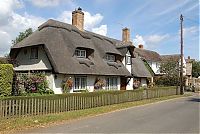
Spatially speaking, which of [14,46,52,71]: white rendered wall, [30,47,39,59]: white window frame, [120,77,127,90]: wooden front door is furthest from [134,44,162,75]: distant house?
[30,47,39,59]: white window frame

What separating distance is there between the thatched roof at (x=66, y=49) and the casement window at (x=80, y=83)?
1337mm

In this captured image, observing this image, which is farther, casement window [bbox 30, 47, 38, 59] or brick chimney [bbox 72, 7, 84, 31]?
brick chimney [bbox 72, 7, 84, 31]

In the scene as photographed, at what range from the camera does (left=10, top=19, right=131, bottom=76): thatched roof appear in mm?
25355

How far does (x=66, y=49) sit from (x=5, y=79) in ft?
30.8

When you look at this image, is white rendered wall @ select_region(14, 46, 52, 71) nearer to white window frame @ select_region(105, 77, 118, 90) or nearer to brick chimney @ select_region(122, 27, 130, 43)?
white window frame @ select_region(105, 77, 118, 90)

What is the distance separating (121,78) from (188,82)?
4071cm

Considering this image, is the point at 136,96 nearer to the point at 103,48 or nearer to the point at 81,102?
the point at 103,48

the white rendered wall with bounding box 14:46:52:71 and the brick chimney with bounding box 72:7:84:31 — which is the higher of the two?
the brick chimney with bounding box 72:7:84:31

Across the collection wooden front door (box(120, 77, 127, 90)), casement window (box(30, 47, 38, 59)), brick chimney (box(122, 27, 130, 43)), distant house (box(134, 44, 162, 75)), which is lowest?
wooden front door (box(120, 77, 127, 90))

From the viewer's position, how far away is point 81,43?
96.2 feet

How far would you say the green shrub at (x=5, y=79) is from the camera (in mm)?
18562

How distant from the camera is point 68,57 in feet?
87.1

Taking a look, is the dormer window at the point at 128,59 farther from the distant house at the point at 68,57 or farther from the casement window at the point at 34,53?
the casement window at the point at 34,53

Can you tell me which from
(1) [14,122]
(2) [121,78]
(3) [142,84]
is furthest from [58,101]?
(3) [142,84]
